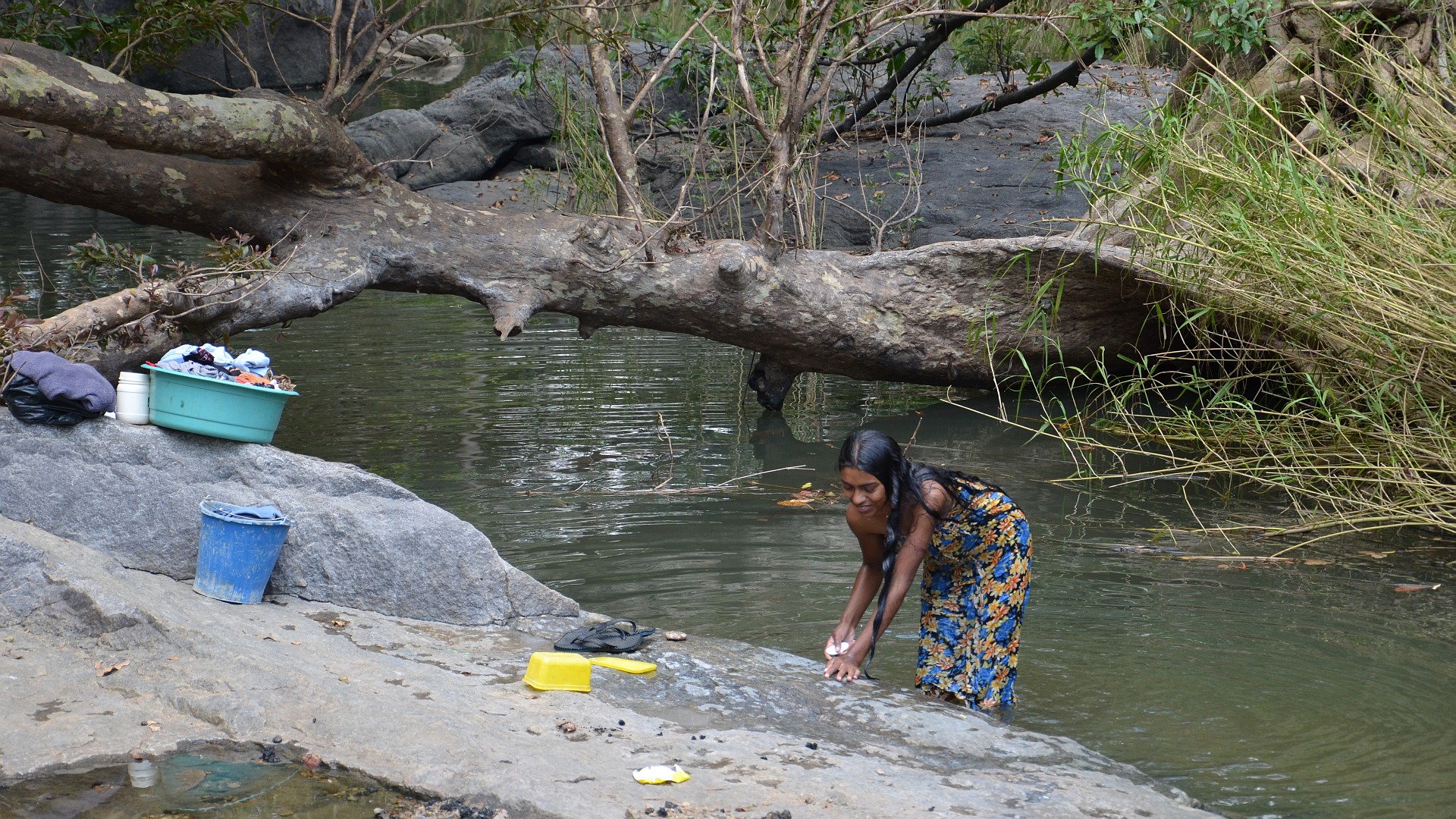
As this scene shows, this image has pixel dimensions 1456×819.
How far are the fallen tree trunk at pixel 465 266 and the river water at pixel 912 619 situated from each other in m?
0.79

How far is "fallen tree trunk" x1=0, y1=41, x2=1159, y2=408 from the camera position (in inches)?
254

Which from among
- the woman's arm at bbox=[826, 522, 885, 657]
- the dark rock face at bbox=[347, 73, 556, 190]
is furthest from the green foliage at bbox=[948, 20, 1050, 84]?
the woman's arm at bbox=[826, 522, 885, 657]

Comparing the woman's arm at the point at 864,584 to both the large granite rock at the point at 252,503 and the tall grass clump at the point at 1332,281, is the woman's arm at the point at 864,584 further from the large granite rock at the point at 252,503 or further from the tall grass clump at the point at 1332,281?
the tall grass clump at the point at 1332,281

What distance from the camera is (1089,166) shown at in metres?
7.30

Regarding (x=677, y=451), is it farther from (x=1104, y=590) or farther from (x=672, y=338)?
(x=672, y=338)

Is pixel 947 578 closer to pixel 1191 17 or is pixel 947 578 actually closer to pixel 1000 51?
pixel 1191 17

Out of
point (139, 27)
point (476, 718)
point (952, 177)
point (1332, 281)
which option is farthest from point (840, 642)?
point (952, 177)

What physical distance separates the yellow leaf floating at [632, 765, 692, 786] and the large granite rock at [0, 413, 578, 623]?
1.57m

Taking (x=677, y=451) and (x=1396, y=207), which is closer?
(x=1396, y=207)

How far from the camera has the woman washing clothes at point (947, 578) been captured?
412 cm

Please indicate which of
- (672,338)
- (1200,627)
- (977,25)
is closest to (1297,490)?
(1200,627)

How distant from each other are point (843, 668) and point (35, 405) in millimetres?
3237

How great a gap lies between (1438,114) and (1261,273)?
1.15m

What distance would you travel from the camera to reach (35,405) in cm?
479
